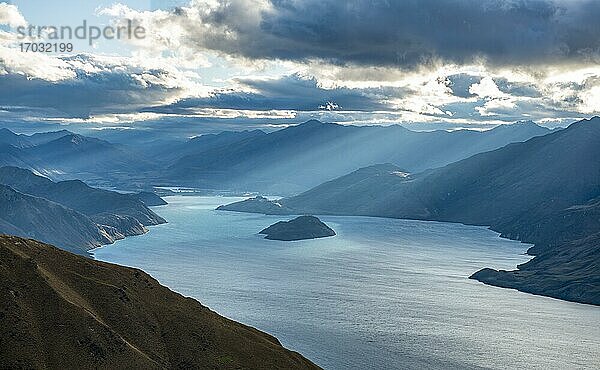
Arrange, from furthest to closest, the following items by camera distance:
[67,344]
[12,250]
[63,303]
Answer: [12,250] → [63,303] → [67,344]

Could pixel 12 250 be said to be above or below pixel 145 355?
above

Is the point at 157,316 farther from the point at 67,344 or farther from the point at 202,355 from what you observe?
the point at 67,344

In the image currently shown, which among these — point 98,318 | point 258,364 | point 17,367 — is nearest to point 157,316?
point 98,318

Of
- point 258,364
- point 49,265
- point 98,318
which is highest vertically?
point 49,265

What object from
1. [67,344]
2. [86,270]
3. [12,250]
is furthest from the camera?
[86,270]

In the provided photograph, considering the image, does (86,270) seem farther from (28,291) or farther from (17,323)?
(17,323)

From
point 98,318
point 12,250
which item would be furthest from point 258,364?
point 12,250

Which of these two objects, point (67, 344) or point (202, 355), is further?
point (202, 355)
